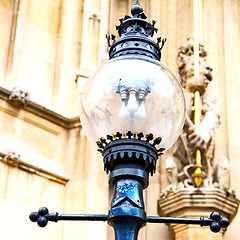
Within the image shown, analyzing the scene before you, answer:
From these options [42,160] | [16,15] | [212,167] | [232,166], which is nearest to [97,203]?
[42,160]

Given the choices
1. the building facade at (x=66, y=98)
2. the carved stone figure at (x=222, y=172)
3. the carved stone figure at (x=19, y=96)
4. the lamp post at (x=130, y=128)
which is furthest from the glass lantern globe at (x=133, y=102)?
the carved stone figure at (x=222, y=172)

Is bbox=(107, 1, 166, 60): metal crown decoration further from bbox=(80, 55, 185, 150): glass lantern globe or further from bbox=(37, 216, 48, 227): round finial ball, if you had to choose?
bbox=(37, 216, 48, 227): round finial ball

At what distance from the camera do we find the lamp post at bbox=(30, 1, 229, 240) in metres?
2.42

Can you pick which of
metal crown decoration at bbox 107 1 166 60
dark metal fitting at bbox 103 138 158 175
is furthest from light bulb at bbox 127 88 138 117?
metal crown decoration at bbox 107 1 166 60

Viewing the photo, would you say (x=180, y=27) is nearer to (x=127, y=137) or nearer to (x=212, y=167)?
(x=212, y=167)

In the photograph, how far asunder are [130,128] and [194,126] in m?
3.30

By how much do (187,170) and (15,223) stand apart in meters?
1.56

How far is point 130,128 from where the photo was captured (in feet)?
8.14

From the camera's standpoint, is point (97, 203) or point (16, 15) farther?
point (16, 15)

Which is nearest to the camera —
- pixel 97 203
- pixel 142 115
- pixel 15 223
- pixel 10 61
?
pixel 142 115

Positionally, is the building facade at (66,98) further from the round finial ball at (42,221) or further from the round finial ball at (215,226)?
the round finial ball at (215,226)

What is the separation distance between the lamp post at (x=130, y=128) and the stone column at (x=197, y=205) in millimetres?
2950

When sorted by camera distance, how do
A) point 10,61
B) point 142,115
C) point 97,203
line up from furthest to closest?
point 10,61 → point 97,203 → point 142,115

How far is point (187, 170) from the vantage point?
5.75m
